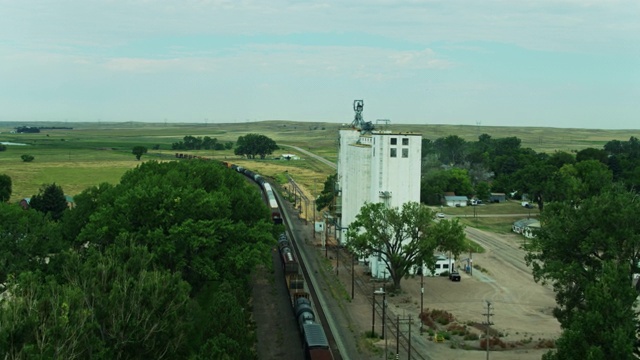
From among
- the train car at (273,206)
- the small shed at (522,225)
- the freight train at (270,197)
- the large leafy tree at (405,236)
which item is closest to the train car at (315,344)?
the large leafy tree at (405,236)

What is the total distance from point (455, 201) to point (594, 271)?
3786 inches

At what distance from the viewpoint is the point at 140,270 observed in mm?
40281

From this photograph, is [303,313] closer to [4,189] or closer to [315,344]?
[315,344]

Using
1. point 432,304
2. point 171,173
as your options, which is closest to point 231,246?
point 171,173

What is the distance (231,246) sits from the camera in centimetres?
5644

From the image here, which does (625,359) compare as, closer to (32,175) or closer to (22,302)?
(22,302)

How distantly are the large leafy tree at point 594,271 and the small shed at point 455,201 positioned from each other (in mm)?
85838

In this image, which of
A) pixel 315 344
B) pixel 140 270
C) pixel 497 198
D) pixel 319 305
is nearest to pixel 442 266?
pixel 319 305

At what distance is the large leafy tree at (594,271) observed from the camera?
32812 mm

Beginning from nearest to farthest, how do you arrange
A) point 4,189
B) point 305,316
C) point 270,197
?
point 305,316 → point 4,189 → point 270,197

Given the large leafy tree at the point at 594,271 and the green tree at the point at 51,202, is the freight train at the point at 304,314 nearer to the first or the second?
the large leafy tree at the point at 594,271

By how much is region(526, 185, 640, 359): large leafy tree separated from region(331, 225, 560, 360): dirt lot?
22.7ft

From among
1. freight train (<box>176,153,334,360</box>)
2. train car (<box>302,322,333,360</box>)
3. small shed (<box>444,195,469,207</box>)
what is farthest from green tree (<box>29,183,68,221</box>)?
small shed (<box>444,195,469,207</box>)

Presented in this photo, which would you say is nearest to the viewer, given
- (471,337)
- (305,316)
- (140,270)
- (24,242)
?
(140,270)
